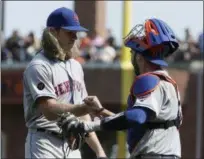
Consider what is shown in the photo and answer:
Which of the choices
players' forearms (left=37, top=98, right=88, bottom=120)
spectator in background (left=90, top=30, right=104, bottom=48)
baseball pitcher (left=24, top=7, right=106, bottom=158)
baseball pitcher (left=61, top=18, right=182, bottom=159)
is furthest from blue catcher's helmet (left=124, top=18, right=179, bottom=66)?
spectator in background (left=90, top=30, right=104, bottom=48)

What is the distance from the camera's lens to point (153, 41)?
5.89 metres

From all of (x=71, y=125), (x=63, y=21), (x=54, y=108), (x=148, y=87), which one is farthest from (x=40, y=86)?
(x=148, y=87)

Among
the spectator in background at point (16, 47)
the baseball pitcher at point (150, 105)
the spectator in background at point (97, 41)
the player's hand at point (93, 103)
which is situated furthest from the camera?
the spectator in background at point (16, 47)

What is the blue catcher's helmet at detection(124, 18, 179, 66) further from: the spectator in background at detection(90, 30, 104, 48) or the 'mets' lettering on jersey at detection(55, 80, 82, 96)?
the spectator in background at detection(90, 30, 104, 48)

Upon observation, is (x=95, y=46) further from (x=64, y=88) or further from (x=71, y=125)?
(x=71, y=125)

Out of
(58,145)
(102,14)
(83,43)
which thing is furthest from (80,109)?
(102,14)

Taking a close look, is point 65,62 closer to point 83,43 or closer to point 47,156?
point 47,156

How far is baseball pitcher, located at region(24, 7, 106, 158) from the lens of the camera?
268 inches

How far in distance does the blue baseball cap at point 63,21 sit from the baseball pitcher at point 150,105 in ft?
3.35

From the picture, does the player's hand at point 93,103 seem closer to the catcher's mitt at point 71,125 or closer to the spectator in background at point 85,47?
the catcher's mitt at point 71,125

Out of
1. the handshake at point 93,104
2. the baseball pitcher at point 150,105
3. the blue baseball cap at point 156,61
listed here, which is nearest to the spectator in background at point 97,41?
the handshake at point 93,104

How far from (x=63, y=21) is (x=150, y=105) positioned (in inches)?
62.8

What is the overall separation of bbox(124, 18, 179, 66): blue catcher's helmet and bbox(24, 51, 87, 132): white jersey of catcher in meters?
1.04

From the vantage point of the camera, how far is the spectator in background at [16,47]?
2006cm
